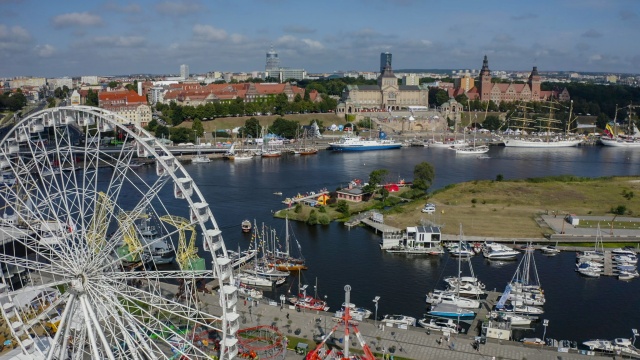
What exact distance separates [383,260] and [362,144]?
114 ft

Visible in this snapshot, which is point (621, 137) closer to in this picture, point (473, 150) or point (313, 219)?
point (473, 150)

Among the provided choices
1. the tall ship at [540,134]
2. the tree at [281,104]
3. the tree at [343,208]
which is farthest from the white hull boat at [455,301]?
the tree at [281,104]

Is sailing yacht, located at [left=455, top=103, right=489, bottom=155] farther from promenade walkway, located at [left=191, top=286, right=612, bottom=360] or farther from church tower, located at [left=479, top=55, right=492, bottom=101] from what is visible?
promenade walkway, located at [left=191, top=286, right=612, bottom=360]

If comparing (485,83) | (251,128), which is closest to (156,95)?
(251,128)

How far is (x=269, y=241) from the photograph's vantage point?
86.6 feet

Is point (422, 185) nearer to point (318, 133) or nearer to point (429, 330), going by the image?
point (429, 330)

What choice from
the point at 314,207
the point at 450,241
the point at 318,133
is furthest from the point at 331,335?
the point at 318,133

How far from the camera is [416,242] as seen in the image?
83.6 ft

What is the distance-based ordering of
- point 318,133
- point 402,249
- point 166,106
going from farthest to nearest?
point 166,106
point 318,133
point 402,249

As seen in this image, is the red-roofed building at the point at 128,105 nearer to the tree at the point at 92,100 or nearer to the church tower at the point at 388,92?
the tree at the point at 92,100

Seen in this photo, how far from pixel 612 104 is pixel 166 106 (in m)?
57.6

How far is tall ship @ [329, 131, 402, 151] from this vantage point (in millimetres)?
58094

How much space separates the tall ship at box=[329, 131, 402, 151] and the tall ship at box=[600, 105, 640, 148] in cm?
2299

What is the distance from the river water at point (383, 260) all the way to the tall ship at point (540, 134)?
13.7m
